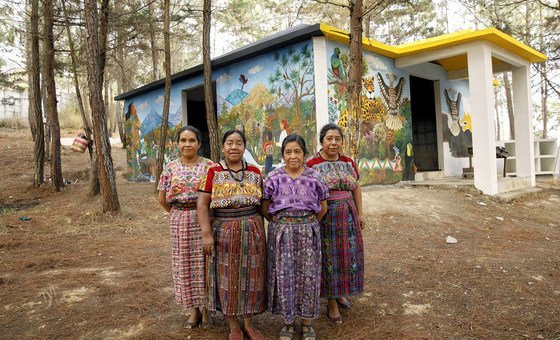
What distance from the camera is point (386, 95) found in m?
9.82

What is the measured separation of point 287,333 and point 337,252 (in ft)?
2.39

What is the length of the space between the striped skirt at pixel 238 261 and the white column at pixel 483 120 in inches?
307

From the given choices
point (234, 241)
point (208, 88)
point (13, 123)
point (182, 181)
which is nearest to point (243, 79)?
point (208, 88)

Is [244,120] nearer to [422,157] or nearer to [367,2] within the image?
[422,157]

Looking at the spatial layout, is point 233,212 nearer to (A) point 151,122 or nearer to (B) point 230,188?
(B) point 230,188

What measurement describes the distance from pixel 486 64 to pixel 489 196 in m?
3.07

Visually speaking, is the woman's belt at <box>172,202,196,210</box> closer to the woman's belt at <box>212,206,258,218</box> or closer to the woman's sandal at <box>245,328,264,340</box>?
the woman's belt at <box>212,206,258,218</box>

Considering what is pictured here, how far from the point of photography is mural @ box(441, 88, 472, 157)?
1197 cm

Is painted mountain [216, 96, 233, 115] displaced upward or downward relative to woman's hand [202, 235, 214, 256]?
upward

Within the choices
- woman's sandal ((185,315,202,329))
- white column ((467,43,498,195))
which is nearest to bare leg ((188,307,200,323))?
woman's sandal ((185,315,202,329))

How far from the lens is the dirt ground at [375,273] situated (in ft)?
9.73

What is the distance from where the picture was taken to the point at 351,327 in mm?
2953

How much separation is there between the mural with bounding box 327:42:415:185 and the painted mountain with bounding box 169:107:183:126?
5.86m

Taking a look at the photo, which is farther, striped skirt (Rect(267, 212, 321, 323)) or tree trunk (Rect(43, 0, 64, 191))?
tree trunk (Rect(43, 0, 64, 191))
